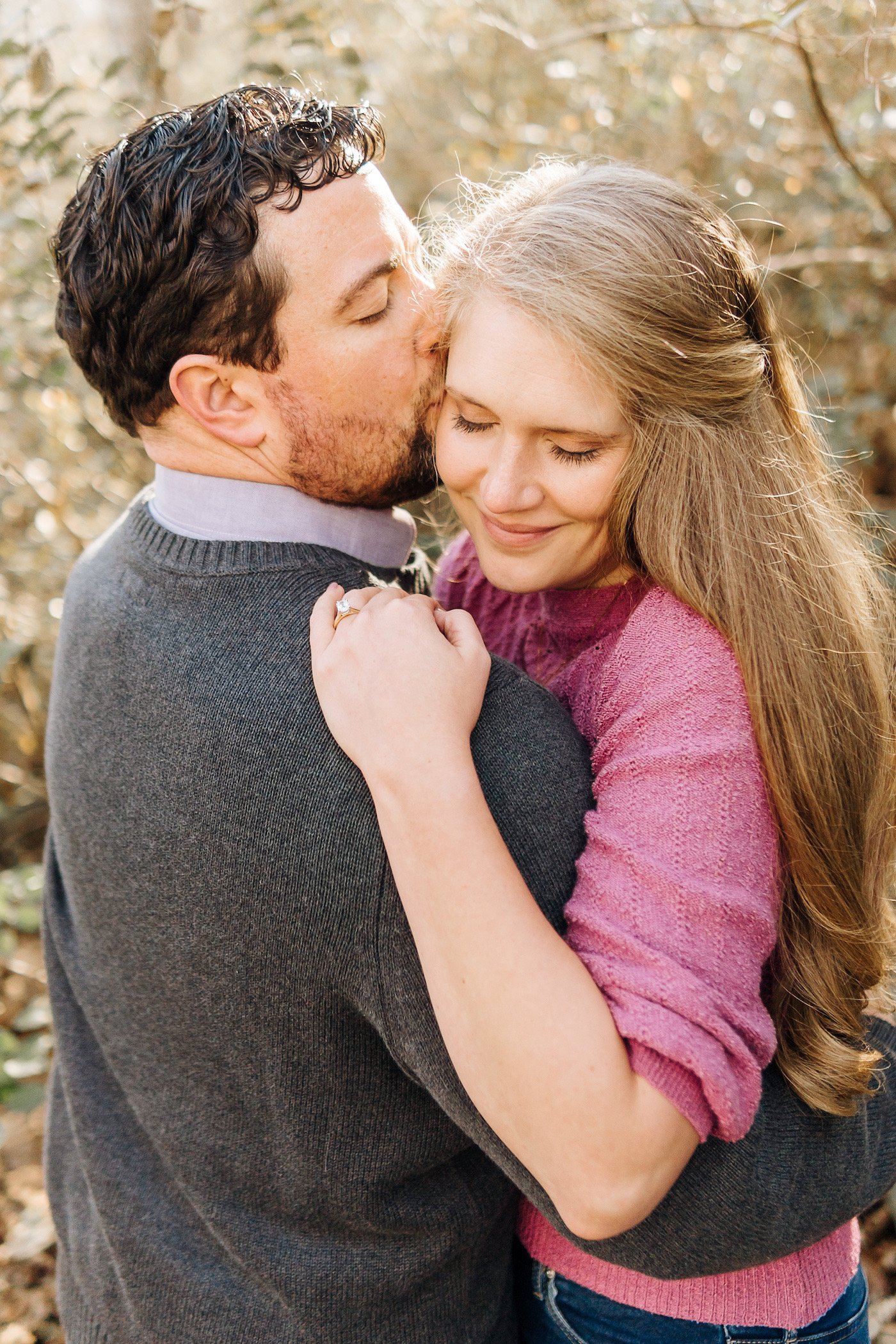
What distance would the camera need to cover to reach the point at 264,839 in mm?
1368

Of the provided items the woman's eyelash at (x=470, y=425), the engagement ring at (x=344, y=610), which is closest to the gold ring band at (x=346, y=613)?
the engagement ring at (x=344, y=610)

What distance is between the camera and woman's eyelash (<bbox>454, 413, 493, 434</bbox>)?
177 centimetres

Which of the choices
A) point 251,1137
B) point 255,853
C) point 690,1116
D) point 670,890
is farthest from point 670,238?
point 251,1137

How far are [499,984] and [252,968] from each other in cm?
40

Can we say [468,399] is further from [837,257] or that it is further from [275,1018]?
[837,257]

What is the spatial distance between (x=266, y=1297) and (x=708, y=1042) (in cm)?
86

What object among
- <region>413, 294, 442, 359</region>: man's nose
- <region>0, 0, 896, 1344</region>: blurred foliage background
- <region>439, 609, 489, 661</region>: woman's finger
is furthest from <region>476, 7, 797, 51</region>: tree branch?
<region>439, 609, 489, 661</region>: woman's finger

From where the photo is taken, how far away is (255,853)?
1376 mm

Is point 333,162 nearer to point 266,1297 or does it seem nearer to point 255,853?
point 255,853

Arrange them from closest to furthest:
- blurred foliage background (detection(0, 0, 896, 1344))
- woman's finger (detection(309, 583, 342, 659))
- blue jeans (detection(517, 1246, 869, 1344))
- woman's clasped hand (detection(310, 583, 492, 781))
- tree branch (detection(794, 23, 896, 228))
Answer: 1. woman's clasped hand (detection(310, 583, 492, 781))
2. woman's finger (detection(309, 583, 342, 659))
3. blue jeans (detection(517, 1246, 869, 1344))
4. tree branch (detection(794, 23, 896, 228))
5. blurred foliage background (detection(0, 0, 896, 1344))

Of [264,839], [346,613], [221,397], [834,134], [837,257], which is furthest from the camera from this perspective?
[837,257]

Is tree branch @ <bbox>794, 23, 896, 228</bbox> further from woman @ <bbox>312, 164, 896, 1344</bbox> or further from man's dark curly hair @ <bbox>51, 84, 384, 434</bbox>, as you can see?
man's dark curly hair @ <bbox>51, 84, 384, 434</bbox>

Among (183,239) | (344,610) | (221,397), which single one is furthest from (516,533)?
(183,239)

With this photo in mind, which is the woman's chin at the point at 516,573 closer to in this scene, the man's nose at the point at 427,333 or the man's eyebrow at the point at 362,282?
the man's nose at the point at 427,333
